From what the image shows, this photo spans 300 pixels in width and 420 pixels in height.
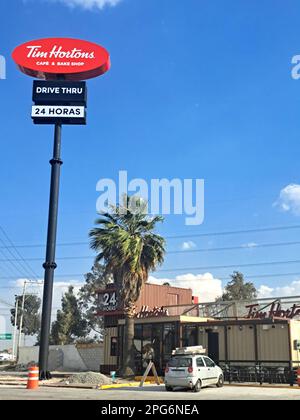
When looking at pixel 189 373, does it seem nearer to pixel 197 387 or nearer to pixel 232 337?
pixel 197 387

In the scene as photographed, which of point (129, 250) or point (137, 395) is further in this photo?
point (129, 250)

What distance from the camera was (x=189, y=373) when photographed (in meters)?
21.3

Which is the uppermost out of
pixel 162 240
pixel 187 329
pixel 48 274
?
pixel 162 240

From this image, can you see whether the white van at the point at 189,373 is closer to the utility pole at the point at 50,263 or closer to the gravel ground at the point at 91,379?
the gravel ground at the point at 91,379

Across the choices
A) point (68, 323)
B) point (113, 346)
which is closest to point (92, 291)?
point (68, 323)

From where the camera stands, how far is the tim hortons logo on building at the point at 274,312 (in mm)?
29392

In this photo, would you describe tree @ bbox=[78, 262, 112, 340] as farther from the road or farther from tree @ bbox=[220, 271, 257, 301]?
the road

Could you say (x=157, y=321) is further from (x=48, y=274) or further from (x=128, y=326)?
(x=48, y=274)

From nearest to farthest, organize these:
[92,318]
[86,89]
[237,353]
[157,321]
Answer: [237,353], [157,321], [86,89], [92,318]

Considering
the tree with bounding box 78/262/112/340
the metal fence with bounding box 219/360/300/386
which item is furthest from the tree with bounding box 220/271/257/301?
the metal fence with bounding box 219/360/300/386

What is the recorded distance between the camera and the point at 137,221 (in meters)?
34.2

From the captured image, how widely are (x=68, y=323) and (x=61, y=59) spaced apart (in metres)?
47.0
